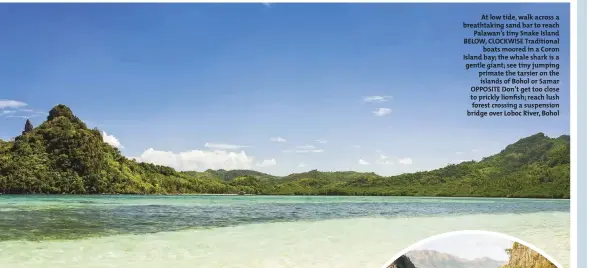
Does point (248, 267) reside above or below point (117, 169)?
below

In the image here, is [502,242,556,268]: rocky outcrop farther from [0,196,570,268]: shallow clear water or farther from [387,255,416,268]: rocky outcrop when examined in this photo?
[0,196,570,268]: shallow clear water

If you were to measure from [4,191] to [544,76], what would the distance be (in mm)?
9998

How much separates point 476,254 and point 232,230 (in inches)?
163

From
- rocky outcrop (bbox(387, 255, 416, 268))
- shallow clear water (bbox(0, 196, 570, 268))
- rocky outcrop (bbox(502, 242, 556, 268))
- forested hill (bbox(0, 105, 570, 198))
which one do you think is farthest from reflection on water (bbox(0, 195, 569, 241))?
rocky outcrop (bbox(387, 255, 416, 268))

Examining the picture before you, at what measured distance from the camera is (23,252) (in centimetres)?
623

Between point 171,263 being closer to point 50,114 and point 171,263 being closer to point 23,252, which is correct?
point 23,252

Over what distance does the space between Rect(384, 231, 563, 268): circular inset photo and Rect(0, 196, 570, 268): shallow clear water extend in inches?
51.9

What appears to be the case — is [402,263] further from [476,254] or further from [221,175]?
[221,175]

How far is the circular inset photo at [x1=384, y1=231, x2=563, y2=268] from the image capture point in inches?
186

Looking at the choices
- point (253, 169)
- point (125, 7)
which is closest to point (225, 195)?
point (253, 169)

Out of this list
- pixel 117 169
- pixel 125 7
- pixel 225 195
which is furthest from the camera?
pixel 225 195
